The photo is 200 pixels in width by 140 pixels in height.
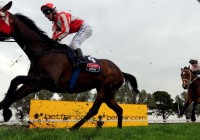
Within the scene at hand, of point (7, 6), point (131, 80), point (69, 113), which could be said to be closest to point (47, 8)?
point (7, 6)

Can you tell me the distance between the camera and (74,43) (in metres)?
8.50

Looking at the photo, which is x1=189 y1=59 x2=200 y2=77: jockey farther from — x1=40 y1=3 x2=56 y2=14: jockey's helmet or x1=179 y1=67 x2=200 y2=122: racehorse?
x1=40 y1=3 x2=56 y2=14: jockey's helmet

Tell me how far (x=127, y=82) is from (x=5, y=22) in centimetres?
511

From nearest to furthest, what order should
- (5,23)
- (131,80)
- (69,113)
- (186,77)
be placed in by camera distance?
(5,23)
(131,80)
(186,77)
(69,113)

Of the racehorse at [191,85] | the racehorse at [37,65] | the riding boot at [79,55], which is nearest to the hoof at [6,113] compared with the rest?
the racehorse at [37,65]

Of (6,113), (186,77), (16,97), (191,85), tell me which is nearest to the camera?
(6,113)

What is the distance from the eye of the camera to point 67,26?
8094 millimetres

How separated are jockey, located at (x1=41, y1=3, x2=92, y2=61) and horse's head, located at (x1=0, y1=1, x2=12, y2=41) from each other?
868mm

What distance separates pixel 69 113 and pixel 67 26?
1398 centimetres

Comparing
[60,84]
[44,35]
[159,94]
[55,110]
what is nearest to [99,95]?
[60,84]

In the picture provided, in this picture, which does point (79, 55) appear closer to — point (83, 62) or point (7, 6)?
point (83, 62)

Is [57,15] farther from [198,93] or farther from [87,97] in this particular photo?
[87,97]

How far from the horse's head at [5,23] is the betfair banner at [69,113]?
8.30 metres

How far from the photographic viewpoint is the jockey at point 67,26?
8.02m
